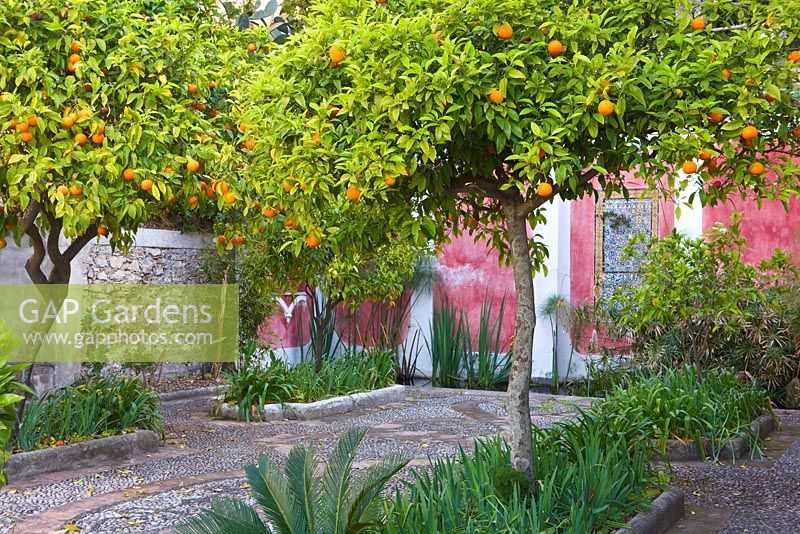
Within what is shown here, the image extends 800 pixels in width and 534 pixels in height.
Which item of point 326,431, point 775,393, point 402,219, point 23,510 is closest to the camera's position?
point 402,219

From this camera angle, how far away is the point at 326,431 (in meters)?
8.73

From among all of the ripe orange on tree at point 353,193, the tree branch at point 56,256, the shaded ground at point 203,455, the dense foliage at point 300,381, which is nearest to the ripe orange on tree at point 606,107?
the ripe orange on tree at point 353,193

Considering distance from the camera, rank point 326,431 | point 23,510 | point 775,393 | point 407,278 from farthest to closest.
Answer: point 407,278, point 775,393, point 326,431, point 23,510

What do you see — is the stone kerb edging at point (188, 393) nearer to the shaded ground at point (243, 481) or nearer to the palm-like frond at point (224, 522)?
the shaded ground at point (243, 481)

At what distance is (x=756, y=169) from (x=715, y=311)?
14.1 ft

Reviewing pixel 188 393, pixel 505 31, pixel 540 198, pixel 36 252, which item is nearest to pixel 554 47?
pixel 505 31

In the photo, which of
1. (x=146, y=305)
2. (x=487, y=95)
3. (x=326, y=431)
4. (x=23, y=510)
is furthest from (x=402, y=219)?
(x=146, y=305)

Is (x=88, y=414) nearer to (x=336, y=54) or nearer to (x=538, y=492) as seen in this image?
(x=538, y=492)

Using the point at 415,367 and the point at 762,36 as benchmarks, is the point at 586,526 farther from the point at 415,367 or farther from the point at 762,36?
the point at 415,367

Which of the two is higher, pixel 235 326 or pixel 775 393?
pixel 235 326

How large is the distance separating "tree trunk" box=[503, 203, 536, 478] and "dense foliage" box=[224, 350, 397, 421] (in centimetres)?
500

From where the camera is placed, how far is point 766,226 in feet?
38.8

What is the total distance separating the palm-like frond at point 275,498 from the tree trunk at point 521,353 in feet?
5.78

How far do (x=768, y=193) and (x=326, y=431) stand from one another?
549 centimetres
